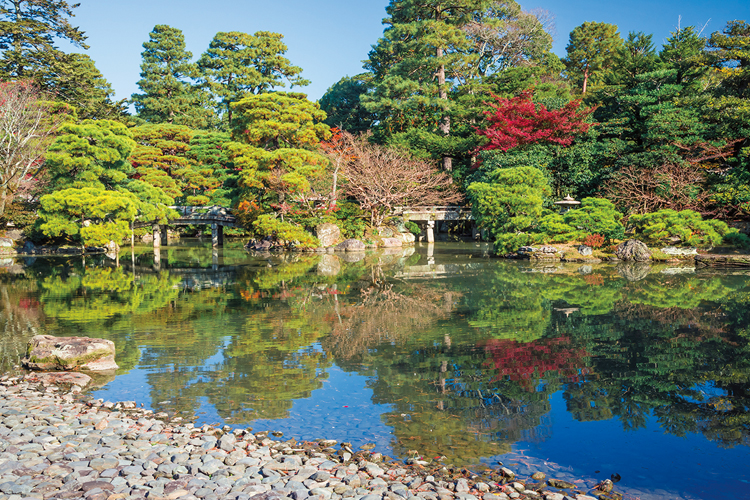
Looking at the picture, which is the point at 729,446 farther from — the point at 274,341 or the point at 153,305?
the point at 153,305

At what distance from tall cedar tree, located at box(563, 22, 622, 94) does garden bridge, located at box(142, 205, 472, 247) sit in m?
16.2

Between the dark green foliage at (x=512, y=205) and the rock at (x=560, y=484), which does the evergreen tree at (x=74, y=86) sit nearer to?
the dark green foliage at (x=512, y=205)

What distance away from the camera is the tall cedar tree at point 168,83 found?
36.6 meters

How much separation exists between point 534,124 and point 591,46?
56.4 feet

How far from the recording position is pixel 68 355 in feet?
21.6

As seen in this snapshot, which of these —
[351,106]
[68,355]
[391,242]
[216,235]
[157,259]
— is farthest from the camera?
[351,106]

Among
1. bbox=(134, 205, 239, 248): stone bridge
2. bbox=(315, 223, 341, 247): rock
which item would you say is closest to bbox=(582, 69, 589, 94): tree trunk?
bbox=(315, 223, 341, 247): rock

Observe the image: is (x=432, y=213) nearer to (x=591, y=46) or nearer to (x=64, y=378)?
(x=591, y=46)

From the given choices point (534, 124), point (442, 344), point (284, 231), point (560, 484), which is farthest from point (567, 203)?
point (560, 484)

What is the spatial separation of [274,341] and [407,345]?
1.98m

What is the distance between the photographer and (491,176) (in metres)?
22.6

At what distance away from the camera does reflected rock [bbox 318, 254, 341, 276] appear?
16484 mm

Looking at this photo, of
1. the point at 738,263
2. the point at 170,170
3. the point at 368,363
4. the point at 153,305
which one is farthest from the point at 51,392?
the point at 170,170

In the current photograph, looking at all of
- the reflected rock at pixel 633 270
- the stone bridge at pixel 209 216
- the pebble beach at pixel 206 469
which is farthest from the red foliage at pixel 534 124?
the pebble beach at pixel 206 469
